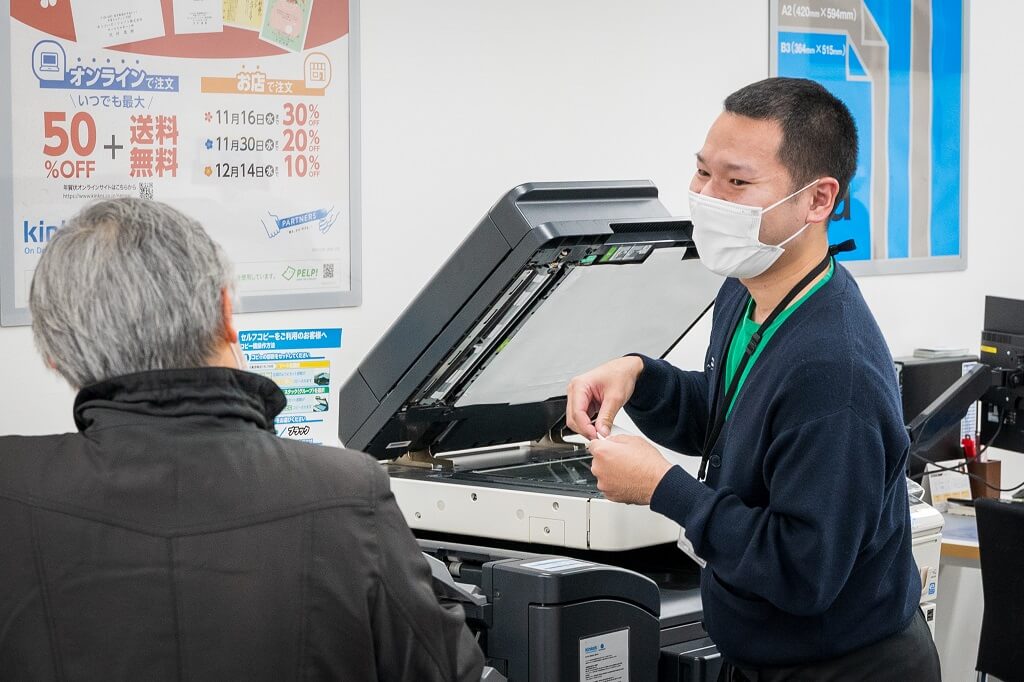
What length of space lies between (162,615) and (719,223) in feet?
2.83

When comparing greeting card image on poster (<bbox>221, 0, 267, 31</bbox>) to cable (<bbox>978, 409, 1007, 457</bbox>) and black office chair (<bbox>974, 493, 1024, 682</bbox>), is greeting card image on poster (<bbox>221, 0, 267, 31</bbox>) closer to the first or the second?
black office chair (<bbox>974, 493, 1024, 682</bbox>)

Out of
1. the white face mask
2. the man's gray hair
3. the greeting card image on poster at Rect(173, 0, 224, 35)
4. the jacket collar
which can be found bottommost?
the jacket collar

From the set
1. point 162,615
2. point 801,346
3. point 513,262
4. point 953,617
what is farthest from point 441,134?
point 953,617

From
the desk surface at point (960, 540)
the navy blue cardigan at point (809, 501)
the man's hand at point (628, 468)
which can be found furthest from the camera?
the desk surface at point (960, 540)

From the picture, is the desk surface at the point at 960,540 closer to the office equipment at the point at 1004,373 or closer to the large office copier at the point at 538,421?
the office equipment at the point at 1004,373

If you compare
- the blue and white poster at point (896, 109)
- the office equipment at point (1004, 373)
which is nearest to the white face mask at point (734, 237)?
the blue and white poster at point (896, 109)

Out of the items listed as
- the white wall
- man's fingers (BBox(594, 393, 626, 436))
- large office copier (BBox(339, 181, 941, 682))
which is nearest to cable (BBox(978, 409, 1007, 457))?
the white wall

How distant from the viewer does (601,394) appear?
174cm

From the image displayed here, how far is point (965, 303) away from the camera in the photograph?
3754mm

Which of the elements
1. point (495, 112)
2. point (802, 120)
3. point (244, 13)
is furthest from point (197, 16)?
point (802, 120)

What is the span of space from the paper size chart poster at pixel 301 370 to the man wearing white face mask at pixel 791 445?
973 mm

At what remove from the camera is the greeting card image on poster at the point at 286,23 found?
2.39m

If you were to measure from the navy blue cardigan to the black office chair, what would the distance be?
4.06ft

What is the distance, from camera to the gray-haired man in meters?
1.07
